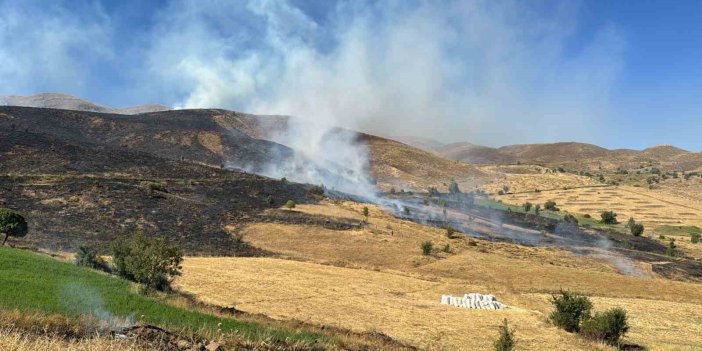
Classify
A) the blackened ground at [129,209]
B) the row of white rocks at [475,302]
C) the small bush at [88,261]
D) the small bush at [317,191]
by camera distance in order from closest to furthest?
the small bush at [88,261] → the row of white rocks at [475,302] → the blackened ground at [129,209] → the small bush at [317,191]

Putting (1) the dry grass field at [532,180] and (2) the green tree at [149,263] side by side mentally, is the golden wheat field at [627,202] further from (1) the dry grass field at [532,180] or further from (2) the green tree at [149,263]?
(2) the green tree at [149,263]

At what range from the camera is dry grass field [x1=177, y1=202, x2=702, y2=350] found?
25.2 metres

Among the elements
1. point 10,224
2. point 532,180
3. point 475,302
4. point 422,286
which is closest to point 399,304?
point 475,302

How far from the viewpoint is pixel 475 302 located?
3198 cm

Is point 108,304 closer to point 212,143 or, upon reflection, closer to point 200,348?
point 200,348

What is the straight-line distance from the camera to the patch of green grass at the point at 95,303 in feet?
48.1

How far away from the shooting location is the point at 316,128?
166 meters

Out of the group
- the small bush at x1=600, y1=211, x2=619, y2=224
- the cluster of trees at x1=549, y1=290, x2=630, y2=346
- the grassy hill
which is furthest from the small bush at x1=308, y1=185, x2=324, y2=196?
the grassy hill

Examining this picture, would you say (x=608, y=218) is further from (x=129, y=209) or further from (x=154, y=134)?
(x=154, y=134)

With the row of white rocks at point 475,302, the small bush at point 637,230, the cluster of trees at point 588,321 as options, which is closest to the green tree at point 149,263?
the row of white rocks at point 475,302

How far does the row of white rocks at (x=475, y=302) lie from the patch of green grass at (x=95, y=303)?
55.5 feet

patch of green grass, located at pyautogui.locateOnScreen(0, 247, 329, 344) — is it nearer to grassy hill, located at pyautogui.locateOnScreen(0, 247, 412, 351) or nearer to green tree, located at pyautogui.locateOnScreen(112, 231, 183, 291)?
grassy hill, located at pyautogui.locateOnScreen(0, 247, 412, 351)

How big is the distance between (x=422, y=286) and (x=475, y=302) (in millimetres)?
7078

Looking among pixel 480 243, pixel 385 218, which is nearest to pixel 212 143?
pixel 385 218
